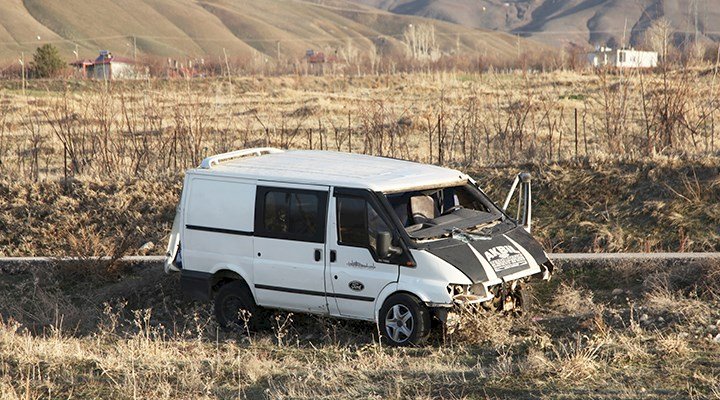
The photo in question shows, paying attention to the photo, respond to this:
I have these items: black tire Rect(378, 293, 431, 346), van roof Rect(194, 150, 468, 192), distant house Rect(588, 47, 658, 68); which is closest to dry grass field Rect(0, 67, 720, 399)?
black tire Rect(378, 293, 431, 346)

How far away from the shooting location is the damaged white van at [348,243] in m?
10.1

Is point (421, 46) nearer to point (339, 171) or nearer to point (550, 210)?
point (550, 210)

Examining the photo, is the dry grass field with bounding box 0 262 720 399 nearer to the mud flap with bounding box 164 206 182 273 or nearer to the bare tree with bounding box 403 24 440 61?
the mud flap with bounding box 164 206 182 273

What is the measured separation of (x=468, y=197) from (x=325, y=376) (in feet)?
11.8

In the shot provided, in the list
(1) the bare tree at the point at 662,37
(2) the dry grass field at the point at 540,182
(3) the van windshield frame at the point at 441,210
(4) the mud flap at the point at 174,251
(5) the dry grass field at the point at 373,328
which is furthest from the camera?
(1) the bare tree at the point at 662,37

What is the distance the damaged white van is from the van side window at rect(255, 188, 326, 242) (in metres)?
0.01

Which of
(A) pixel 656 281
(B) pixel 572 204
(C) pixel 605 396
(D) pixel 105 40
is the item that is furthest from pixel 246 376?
(D) pixel 105 40

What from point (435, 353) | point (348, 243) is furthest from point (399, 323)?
point (348, 243)

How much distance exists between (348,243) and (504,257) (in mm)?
1648

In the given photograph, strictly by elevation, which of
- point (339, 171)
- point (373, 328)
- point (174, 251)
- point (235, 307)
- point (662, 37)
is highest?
point (662, 37)

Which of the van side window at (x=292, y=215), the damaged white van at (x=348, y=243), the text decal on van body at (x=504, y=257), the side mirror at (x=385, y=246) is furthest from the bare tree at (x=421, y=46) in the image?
the side mirror at (x=385, y=246)

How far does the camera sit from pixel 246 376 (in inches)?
354

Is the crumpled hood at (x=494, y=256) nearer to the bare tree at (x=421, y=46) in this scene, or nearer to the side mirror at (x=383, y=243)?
the side mirror at (x=383, y=243)

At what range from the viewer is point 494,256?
1046 centimetres
